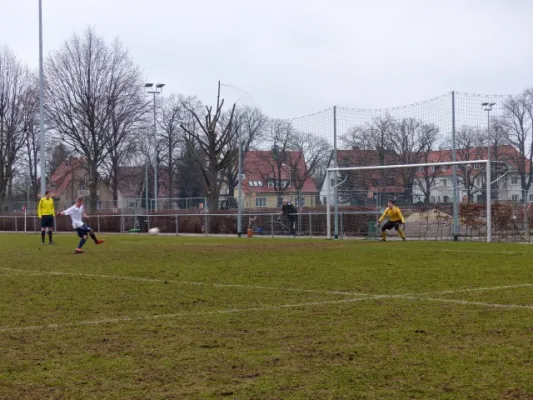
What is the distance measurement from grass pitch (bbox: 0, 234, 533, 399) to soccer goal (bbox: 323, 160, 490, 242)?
13.4m

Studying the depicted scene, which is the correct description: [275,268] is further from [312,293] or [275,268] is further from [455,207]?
[455,207]

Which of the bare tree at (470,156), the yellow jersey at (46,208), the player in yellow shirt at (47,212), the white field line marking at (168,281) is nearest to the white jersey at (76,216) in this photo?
the white field line marking at (168,281)

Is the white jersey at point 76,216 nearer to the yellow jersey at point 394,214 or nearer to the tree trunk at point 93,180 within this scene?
the yellow jersey at point 394,214

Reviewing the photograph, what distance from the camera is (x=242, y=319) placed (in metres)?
8.62

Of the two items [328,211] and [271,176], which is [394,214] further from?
[271,176]

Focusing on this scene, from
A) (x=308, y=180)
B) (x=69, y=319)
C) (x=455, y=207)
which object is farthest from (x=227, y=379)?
(x=308, y=180)

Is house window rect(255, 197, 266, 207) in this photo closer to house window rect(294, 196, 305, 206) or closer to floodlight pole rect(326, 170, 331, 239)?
house window rect(294, 196, 305, 206)

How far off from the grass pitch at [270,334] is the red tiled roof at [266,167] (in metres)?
27.6

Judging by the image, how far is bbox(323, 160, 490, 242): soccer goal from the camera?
27609 millimetres

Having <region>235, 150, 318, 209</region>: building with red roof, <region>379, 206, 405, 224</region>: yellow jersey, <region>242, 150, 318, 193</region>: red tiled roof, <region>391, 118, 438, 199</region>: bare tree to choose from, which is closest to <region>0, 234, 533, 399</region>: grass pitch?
<region>379, 206, 405, 224</region>: yellow jersey

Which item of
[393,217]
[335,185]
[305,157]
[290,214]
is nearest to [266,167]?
[305,157]

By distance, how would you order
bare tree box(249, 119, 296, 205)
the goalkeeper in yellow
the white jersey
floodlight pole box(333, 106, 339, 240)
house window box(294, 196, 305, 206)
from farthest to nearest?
bare tree box(249, 119, 296, 205) → house window box(294, 196, 305, 206) → floodlight pole box(333, 106, 339, 240) → the goalkeeper in yellow → the white jersey

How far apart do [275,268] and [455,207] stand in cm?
1442

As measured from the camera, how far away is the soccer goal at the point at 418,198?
90.6ft
